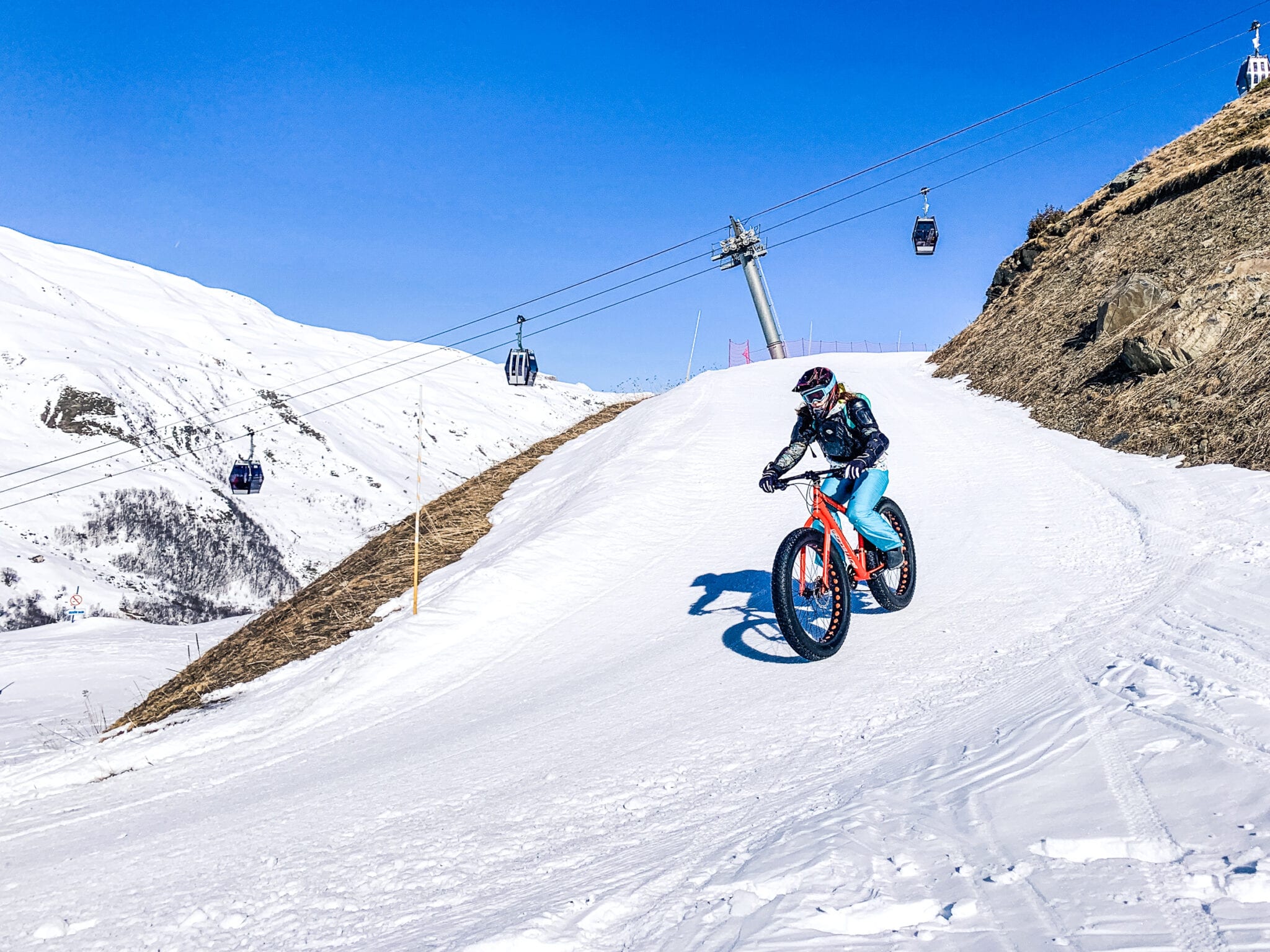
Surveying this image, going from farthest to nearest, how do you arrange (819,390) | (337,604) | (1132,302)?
1. (1132,302)
2. (337,604)
3. (819,390)

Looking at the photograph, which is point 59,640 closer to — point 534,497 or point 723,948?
point 534,497

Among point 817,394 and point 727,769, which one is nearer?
point 727,769

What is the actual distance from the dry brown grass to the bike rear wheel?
18.6 feet

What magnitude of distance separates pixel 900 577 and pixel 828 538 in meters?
1.43

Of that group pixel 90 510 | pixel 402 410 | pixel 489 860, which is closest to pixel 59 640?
pixel 489 860

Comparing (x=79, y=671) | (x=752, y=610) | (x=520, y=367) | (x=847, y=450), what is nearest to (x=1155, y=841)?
(x=847, y=450)

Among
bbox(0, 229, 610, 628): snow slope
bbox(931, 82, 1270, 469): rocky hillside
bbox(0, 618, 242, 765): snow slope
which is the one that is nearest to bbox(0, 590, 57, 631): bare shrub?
bbox(0, 229, 610, 628): snow slope

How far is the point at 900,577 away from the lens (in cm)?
724

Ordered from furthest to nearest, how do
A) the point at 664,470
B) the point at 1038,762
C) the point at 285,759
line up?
the point at 664,470 → the point at 285,759 → the point at 1038,762

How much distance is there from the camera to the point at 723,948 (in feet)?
8.56

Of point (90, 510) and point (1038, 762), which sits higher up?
point (90, 510)

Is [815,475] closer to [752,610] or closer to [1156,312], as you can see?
[752,610]

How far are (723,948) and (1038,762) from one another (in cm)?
182

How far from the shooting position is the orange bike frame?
20.3ft
